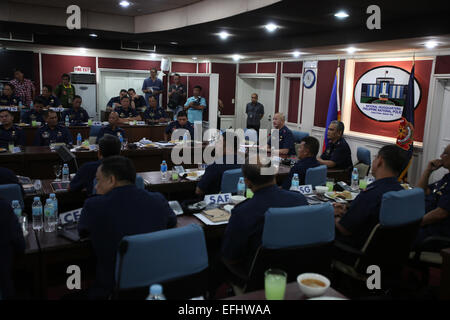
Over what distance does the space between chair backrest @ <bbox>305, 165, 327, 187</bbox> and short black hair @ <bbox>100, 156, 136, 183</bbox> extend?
2246 millimetres

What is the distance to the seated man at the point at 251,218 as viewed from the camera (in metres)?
2.40

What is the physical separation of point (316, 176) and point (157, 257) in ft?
8.83

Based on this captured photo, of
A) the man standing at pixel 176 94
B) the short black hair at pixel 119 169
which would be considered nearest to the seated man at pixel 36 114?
the man standing at pixel 176 94

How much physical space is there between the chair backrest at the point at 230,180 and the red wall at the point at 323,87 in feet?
17.5

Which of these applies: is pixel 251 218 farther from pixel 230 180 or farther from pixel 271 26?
pixel 271 26

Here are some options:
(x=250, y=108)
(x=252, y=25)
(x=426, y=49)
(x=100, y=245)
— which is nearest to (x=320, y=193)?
(x=100, y=245)

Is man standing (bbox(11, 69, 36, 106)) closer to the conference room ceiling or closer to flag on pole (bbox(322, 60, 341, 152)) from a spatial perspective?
the conference room ceiling

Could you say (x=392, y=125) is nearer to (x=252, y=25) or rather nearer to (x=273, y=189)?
(x=252, y=25)

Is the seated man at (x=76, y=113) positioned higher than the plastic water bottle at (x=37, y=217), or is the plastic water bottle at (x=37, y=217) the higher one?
the seated man at (x=76, y=113)

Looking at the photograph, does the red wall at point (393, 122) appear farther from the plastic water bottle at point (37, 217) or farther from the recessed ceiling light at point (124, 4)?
the plastic water bottle at point (37, 217)

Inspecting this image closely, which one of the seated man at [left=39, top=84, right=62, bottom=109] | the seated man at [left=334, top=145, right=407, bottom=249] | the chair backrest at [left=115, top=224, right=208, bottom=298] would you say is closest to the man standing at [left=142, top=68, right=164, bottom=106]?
the seated man at [left=39, top=84, right=62, bottom=109]

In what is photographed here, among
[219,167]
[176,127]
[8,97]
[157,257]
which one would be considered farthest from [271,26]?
[8,97]
